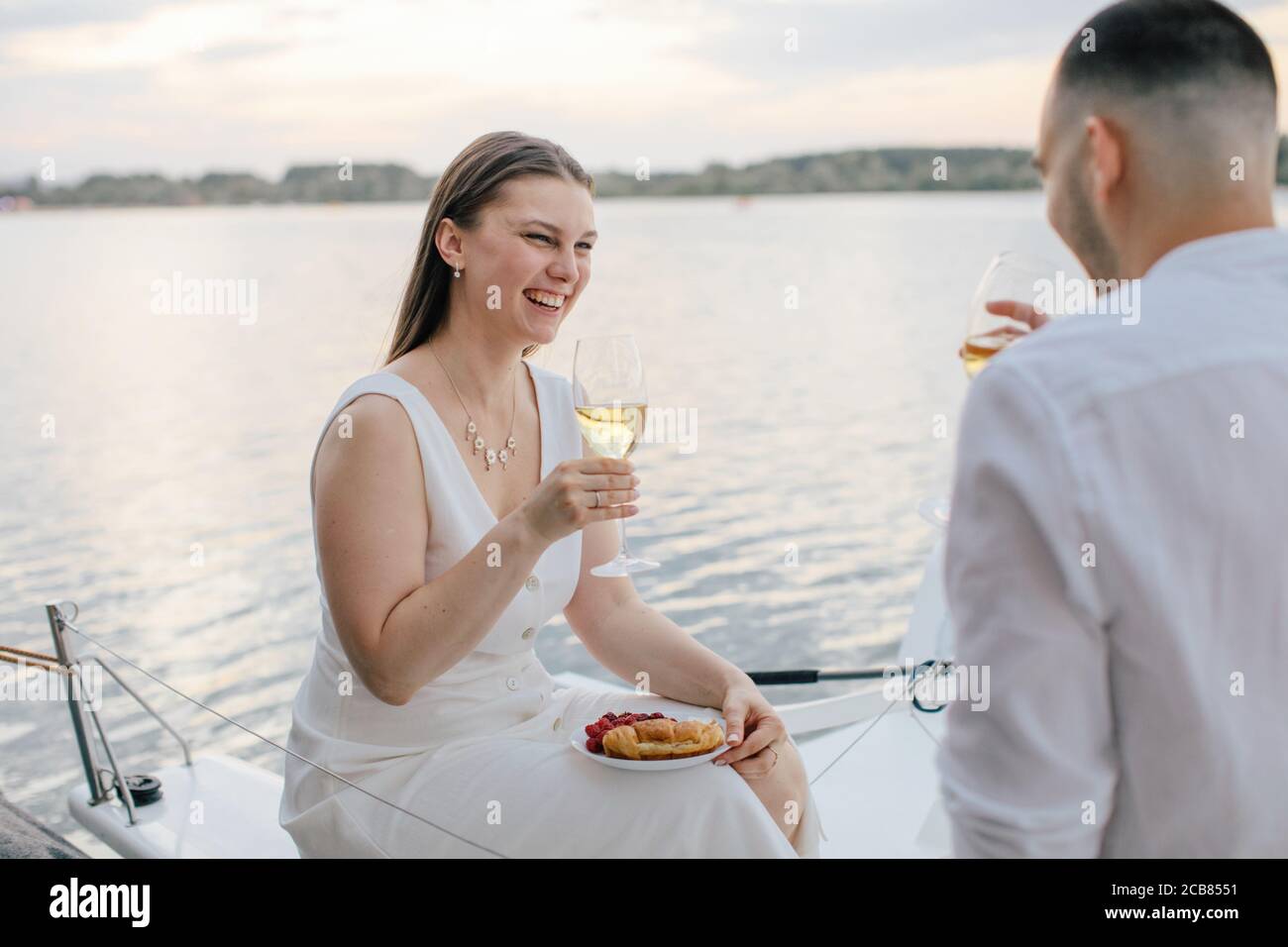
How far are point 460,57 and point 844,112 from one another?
8904 mm

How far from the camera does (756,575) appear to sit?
26.2ft

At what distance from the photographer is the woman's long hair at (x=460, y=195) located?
2.36m

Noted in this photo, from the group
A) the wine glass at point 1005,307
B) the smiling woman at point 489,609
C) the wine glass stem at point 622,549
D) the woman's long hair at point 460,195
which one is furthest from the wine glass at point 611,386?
the wine glass at point 1005,307

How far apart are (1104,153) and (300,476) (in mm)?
10035

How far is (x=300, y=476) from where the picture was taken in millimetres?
10570

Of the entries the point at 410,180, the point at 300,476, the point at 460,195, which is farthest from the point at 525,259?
the point at 410,180

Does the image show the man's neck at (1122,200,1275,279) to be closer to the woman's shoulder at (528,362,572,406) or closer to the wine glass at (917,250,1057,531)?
the wine glass at (917,250,1057,531)

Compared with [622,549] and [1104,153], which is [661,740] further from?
[1104,153]

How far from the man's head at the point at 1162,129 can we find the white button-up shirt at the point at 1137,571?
0.05m

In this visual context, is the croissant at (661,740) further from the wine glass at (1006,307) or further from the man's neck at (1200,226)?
the man's neck at (1200,226)

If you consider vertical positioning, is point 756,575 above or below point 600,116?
below

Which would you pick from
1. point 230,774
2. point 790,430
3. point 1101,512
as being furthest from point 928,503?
point 790,430

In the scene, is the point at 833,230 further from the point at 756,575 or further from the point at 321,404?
the point at 756,575
